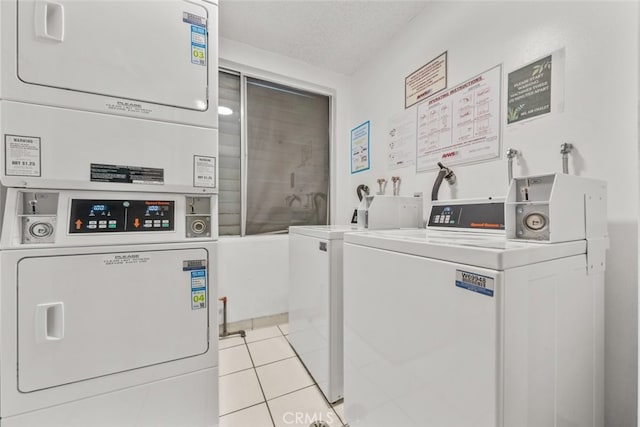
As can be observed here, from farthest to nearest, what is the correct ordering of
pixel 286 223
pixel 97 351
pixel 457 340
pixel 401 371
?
pixel 286 223
pixel 97 351
pixel 401 371
pixel 457 340

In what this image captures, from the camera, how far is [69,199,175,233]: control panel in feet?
3.20

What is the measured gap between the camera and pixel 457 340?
0.69m

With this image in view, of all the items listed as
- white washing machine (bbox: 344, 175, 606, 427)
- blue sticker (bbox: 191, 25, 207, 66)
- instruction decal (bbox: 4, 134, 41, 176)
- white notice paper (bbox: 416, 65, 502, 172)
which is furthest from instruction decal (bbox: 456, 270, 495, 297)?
instruction decal (bbox: 4, 134, 41, 176)

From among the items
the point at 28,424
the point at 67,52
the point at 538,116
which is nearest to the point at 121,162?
the point at 67,52

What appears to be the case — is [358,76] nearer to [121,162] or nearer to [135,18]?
[135,18]

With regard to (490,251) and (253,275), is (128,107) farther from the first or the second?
(253,275)

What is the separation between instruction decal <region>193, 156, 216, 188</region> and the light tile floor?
1.24 m

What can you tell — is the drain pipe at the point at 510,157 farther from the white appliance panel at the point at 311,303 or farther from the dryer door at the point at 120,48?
the dryer door at the point at 120,48

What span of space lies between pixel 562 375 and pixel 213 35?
6.35ft

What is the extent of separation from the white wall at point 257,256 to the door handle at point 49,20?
1.37 meters

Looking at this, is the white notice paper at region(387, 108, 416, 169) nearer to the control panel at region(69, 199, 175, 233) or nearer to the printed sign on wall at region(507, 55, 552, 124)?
the printed sign on wall at region(507, 55, 552, 124)

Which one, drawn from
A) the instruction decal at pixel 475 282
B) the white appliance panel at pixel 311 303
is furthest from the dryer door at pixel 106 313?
the instruction decal at pixel 475 282

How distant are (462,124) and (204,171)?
153 cm

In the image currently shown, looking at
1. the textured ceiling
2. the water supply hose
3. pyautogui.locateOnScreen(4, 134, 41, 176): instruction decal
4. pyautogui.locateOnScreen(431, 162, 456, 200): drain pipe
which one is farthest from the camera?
the water supply hose
